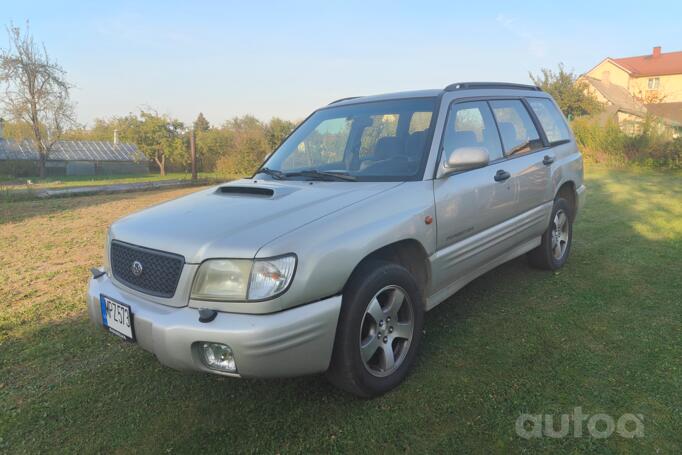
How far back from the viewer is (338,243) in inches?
88.2

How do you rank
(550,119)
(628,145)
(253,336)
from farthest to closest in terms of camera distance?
(628,145) < (550,119) < (253,336)

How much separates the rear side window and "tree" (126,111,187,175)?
1537 inches

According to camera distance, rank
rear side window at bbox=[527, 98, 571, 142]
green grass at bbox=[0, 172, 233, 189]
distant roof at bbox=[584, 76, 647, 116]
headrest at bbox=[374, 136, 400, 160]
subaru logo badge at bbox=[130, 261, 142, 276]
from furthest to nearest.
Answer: distant roof at bbox=[584, 76, 647, 116] → green grass at bbox=[0, 172, 233, 189] → rear side window at bbox=[527, 98, 571, 142] → headrest at bbox=[374, 136, 400, 160] → subaru logo badge at bbox=[130, 261, 142, 276]

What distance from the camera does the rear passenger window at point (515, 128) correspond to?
147 inches

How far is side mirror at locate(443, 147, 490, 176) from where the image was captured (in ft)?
9.39

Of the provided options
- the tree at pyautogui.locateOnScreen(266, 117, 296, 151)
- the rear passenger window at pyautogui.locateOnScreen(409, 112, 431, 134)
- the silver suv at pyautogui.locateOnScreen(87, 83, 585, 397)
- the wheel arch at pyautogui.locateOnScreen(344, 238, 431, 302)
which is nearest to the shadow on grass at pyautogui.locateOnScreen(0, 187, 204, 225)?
the silver suv at pyautogui.locateOnScreen(87, 83, 585, 397)

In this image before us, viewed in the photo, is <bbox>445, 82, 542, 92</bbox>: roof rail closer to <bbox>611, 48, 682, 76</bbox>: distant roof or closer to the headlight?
the headlight

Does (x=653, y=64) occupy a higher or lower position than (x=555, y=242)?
higher

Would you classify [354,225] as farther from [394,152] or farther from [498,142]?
[498,142]

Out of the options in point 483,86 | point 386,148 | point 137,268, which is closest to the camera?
point 137,268

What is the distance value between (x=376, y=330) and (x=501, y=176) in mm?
1672

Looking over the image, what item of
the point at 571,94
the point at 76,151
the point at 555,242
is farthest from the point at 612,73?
the point at 76,151

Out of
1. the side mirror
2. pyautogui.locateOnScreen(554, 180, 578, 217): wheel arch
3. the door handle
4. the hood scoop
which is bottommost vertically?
pyautogui.locateOnScreen(554, 180, 578, 217): wheel arch

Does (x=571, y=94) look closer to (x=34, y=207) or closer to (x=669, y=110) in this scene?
(x=669, y=110)
